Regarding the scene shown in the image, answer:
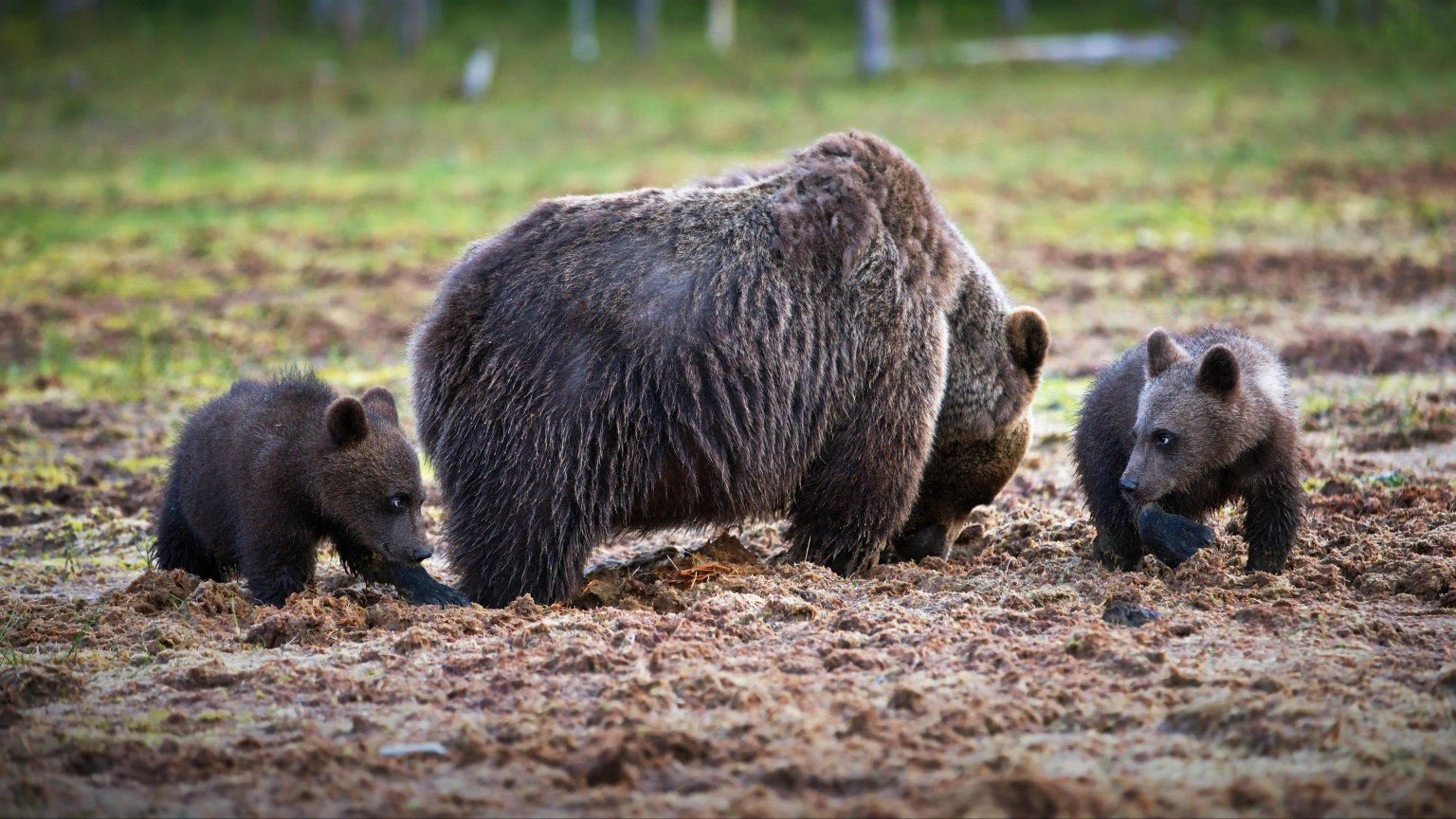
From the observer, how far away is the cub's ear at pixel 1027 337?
6.71 m

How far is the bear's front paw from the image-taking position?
5.84 m

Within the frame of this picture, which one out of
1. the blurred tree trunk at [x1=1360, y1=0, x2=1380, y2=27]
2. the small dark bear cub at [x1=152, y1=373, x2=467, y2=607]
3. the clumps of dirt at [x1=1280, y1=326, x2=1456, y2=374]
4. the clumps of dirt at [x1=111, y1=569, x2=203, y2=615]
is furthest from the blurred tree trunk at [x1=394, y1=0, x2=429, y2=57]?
the clumps of dirt at [x1=111, y1=569, x2=203, y2=615]

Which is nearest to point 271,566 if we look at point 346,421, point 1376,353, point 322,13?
point 346,421

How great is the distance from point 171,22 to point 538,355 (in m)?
44.4

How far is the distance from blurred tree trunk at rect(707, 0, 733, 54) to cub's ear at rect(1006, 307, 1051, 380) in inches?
1415

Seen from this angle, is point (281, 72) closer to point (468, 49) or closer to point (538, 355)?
point (468, 49)

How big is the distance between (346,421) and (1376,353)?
26.5ft

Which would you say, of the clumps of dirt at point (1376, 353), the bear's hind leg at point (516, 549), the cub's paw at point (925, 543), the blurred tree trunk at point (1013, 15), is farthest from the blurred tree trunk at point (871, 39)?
the bear's hind leg at point (516, 549)

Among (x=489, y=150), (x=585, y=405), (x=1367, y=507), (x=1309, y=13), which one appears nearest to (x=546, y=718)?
(x=585, y=405)

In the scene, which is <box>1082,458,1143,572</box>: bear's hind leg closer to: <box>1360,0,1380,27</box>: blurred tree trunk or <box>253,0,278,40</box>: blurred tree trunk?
<box>1360,0,1380,27</box>: blurred tree trunk

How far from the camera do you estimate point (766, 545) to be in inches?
293

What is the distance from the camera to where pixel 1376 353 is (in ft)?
34.5

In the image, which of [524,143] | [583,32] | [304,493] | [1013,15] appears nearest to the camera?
[304,493]

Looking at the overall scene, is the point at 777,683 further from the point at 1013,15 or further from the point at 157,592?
the point at 1013,15
